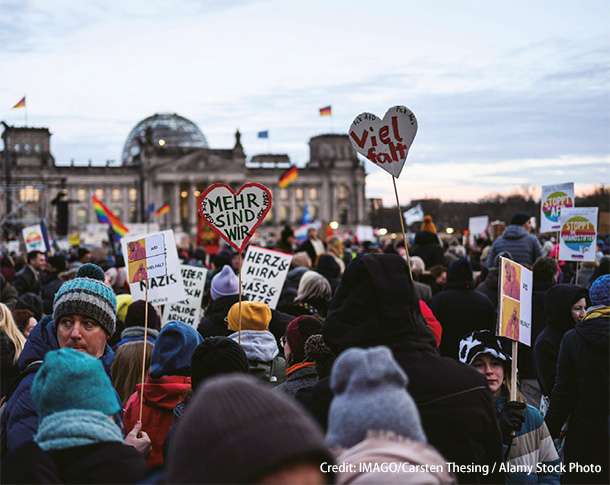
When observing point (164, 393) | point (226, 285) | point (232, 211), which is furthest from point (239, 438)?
point (226, 285)

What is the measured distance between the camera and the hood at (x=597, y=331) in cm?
416

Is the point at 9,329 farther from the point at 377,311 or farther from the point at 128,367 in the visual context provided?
the point at 377,311

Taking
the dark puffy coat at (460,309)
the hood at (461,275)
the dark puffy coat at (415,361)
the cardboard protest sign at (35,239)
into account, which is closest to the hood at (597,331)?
the dark puffy coat at (415,361)

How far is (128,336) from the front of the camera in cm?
570

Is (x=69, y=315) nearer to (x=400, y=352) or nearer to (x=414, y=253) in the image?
(x=400, y=352)

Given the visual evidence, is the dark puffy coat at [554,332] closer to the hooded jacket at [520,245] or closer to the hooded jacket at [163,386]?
the hooded jacket at [163,386]

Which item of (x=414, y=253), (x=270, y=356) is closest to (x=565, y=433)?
(x=270, y=356)

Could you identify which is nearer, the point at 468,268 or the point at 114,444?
the point at 114,444

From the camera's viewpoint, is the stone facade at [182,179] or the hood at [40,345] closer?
the hood at [40,345]

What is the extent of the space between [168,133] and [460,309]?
311ft

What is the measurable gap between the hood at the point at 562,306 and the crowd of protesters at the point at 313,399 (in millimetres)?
10

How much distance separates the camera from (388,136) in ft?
14.8

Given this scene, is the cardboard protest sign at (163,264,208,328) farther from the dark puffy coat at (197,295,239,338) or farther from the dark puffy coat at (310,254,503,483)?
the dark puffy coat at (310,254,503,483)

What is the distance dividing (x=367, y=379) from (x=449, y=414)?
2.59 feet
